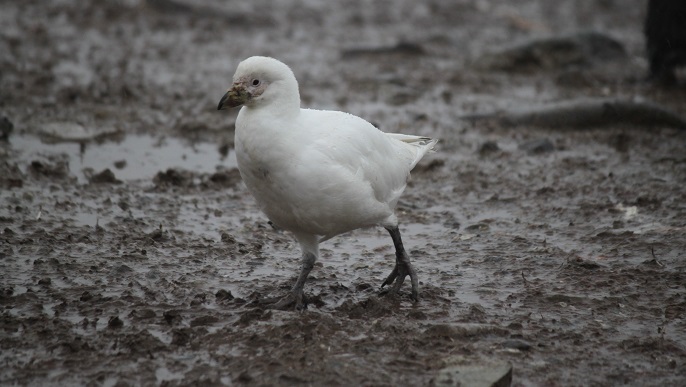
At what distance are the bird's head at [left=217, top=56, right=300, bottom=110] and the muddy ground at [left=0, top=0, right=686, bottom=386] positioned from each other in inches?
49.7

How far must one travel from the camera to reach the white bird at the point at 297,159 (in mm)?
5203

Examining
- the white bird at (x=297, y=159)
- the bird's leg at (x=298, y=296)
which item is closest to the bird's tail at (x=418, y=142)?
the white bird at (x=297, y=159)

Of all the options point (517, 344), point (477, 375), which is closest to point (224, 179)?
point (517, 344)

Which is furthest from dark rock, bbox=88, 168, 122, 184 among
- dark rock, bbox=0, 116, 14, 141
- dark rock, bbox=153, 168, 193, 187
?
dark rock, bbox=0, 116, 14, 141

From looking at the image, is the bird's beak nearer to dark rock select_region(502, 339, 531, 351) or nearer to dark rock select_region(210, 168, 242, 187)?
dark rock select_region(502, 339, 531, 351)

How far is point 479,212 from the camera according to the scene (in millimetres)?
7938

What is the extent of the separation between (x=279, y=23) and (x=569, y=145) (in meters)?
7.55

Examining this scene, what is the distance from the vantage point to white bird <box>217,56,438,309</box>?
205 inches

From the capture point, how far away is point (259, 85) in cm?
535

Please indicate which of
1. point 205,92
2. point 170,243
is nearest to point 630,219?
point 170,243

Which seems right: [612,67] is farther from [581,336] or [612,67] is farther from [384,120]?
[581,336]

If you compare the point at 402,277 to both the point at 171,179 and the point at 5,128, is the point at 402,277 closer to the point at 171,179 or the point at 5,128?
the point at 171,179

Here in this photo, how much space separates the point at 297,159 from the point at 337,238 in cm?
226

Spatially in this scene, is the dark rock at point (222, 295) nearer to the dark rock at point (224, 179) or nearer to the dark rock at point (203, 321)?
the dark rock at point (203, 321)
